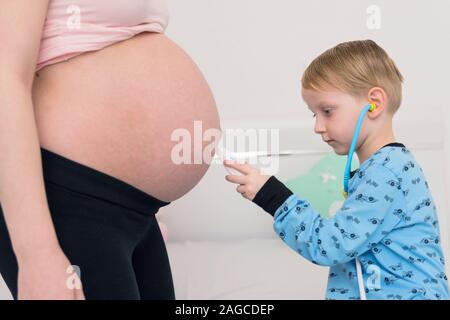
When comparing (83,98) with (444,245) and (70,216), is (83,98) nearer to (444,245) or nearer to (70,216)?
(70,216)

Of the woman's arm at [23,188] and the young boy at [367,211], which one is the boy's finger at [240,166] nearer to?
the young boy at [367,211]

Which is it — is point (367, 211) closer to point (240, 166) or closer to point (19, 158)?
point (240, 166)

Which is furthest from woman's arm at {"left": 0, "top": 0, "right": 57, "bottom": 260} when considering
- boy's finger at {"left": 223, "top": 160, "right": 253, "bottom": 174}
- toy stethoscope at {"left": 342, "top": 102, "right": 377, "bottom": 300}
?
toy stethoscope at {"left": 342, "top": 102, "right": 377, "bottom": 300}

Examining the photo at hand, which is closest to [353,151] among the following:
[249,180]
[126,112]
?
[249,180]

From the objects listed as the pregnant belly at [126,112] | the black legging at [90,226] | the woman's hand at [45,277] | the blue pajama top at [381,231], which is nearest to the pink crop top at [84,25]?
the pregnant belly at [126,112]

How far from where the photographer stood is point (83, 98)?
0.75m

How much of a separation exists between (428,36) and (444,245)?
0.85 m

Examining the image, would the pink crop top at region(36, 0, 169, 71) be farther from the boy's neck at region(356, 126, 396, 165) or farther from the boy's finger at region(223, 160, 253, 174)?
the boy's neck at region(356, 126, 396, 165)

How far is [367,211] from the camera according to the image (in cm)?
92

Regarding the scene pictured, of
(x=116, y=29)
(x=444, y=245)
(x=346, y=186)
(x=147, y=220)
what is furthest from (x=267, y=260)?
(x=116, y=29)

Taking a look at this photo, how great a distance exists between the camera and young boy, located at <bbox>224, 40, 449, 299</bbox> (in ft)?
3.05

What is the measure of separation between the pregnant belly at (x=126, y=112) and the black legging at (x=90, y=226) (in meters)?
0.02

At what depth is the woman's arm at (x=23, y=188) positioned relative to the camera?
0.64 m

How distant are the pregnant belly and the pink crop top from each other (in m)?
0.02
